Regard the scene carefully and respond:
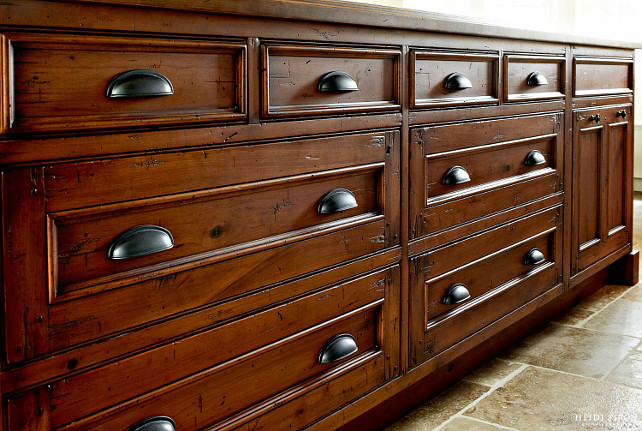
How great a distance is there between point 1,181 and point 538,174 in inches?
68.7

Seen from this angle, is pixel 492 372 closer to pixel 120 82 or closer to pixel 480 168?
pixel 480 168

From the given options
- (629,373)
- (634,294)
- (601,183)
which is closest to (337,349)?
(629,373)

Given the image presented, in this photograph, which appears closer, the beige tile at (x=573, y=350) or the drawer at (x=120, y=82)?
the drawer at (x=120, y=82)

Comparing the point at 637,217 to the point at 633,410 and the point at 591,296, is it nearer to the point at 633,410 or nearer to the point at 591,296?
the point at 591,296

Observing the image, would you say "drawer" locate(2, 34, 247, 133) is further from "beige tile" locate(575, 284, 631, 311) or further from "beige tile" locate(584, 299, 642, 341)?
"beige tile" locate(575, 284, 631, 311)

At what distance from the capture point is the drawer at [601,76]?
2.52m

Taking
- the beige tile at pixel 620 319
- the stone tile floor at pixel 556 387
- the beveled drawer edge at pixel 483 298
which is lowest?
the beige tile at pixel 620 319

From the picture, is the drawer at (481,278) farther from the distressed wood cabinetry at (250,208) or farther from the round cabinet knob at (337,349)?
the round cabinet knob at (337,349)

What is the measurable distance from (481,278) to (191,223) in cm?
108

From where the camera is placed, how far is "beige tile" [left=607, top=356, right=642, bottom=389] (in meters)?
2.12

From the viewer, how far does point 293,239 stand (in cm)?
138

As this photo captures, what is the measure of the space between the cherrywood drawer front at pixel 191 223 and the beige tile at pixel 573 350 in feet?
3.47

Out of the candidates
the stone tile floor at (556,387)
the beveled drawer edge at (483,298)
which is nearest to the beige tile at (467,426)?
the stone tile floor at (556,387)

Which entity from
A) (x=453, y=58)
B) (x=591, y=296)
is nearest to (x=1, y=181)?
(x=453, y=58)
